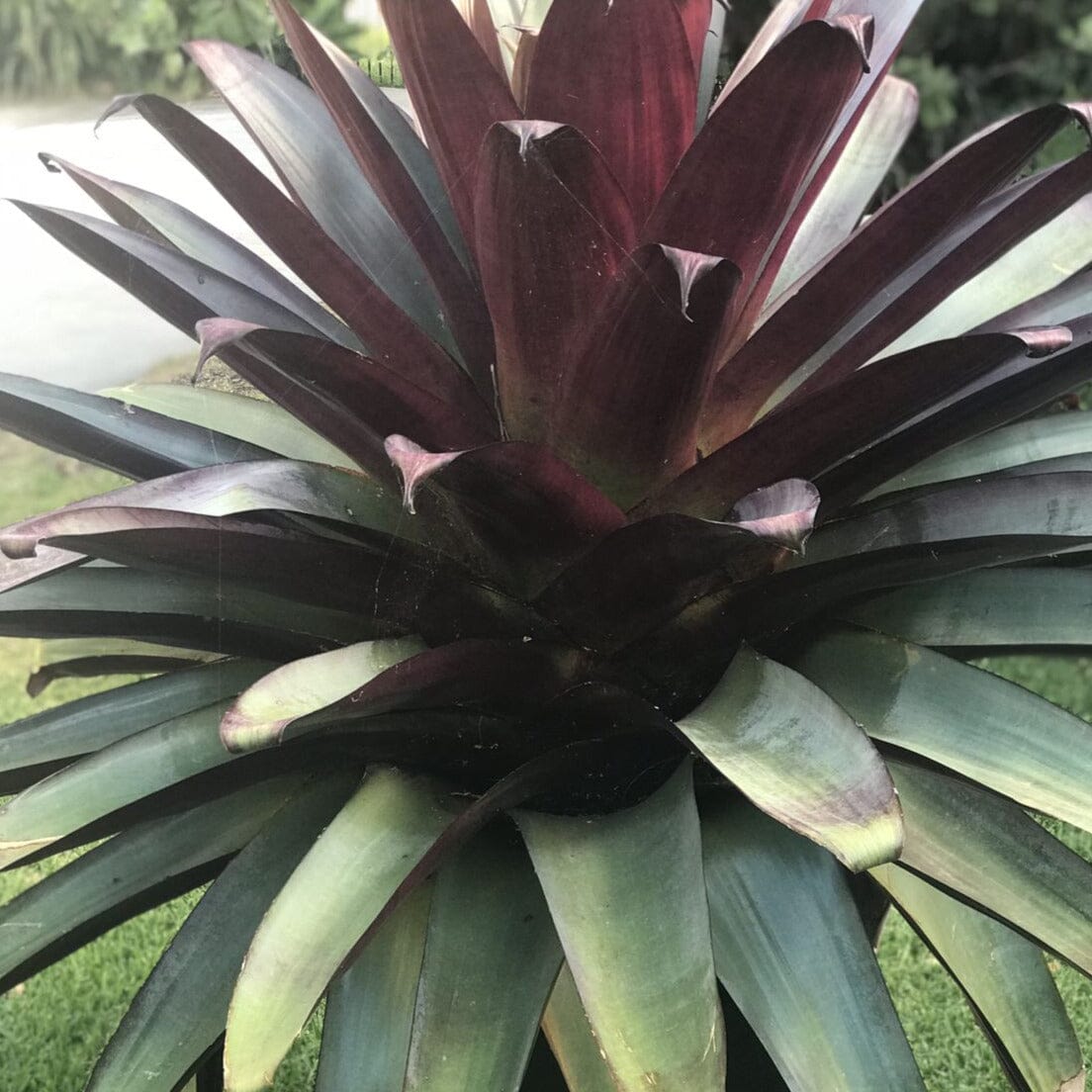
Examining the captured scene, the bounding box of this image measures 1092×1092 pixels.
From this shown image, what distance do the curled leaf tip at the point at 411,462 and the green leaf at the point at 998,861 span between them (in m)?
0.38

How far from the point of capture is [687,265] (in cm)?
62

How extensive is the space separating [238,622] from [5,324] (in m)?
0.76

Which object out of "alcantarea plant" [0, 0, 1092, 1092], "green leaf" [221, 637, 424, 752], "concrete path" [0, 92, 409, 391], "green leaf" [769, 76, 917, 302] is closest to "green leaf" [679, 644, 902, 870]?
"alcantarea plant" [0, 0, 1092, 1092]

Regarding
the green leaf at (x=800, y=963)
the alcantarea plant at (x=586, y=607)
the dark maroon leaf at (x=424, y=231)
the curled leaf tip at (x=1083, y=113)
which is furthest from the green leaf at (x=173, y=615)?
the curled leaf tip at (x=1083, y=113)

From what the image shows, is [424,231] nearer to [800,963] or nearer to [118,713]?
[118,713]

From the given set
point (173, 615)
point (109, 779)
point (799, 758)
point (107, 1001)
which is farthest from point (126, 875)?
point (107, 1001)

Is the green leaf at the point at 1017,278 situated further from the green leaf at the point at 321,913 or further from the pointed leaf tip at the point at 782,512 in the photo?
the green leaf at the point at 321,913

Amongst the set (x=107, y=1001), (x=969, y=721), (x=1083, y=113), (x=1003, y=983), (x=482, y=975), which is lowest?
(x=107, y=1001)

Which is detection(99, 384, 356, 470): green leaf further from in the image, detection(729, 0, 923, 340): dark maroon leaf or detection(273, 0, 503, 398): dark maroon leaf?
detection(729, 0, 923, 340): dark maroon leaf

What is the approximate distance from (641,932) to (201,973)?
0.33 m

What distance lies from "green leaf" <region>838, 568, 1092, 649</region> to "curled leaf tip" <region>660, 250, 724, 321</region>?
34 centimetres

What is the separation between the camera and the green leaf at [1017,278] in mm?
1006

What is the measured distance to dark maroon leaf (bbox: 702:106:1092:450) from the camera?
749 mm

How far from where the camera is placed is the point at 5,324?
1.42 metres
